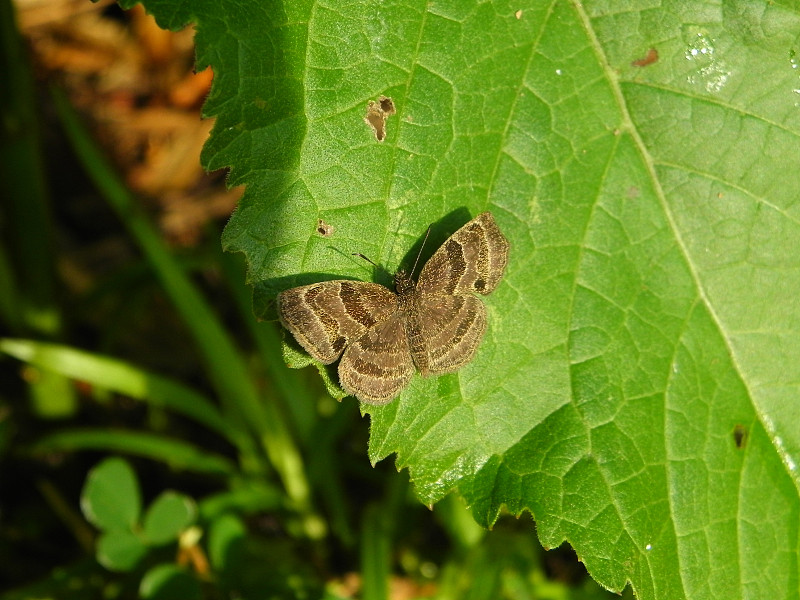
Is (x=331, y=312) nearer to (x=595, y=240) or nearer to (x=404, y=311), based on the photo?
(x=404, y=311)

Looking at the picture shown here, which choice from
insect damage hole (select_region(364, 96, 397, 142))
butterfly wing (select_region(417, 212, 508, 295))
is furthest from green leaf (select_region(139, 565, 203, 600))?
insect damage hole (select_region(364, 96, 397, 142))

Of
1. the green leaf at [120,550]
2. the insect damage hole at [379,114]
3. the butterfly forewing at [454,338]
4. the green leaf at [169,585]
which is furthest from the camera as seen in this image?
the green leaf at [120,550]

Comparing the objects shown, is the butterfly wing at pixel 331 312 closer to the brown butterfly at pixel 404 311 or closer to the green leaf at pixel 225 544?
the brown butterfly at pixel 404 311

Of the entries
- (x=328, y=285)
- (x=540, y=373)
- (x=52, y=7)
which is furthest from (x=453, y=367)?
(x=52, y=7)

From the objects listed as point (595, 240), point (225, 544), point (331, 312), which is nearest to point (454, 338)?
point (331, 312)

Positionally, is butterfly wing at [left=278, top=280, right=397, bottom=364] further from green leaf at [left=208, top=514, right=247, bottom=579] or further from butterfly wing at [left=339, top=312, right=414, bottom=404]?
green leaf at [left=208, top=514, right=247, bottom=579]

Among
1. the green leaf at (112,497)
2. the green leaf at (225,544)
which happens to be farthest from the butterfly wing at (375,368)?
the green leaf at (112,497)

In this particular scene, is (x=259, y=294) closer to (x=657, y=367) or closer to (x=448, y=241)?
(x=448, y=241)
